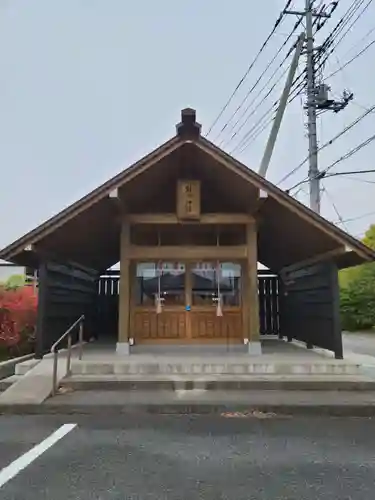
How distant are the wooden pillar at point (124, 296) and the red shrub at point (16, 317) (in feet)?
8.15

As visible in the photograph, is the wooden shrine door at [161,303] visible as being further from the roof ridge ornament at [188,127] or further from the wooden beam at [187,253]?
the roof ridge ornament at [188,127]

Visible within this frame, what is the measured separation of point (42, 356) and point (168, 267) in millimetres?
3316

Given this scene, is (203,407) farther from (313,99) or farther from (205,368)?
(313,99)

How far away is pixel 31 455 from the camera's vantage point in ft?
14.9

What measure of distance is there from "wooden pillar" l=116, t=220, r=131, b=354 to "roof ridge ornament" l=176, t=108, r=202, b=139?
2.27 metres

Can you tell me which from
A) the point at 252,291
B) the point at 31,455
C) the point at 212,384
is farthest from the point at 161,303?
the point at 31,455

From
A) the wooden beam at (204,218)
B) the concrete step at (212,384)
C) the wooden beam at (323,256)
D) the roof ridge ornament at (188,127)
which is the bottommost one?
the concrete step at (212,384)

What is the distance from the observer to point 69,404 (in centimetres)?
644

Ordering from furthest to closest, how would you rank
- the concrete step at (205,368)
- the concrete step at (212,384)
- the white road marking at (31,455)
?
the concrete step at (205,368)
the concrete step at (212,384)
the white road marking at (31,455)

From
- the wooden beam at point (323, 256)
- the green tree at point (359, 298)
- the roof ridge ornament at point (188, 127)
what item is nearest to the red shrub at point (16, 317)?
the roof ridge ornament at point (188, 127)

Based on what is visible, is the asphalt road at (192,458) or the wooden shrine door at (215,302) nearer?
the asphalt road at (192,458)

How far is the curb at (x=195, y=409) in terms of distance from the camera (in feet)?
20.9

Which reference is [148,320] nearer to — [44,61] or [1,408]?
[1,408]

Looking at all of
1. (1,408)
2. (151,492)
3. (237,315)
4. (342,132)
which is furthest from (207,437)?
(342,132)
